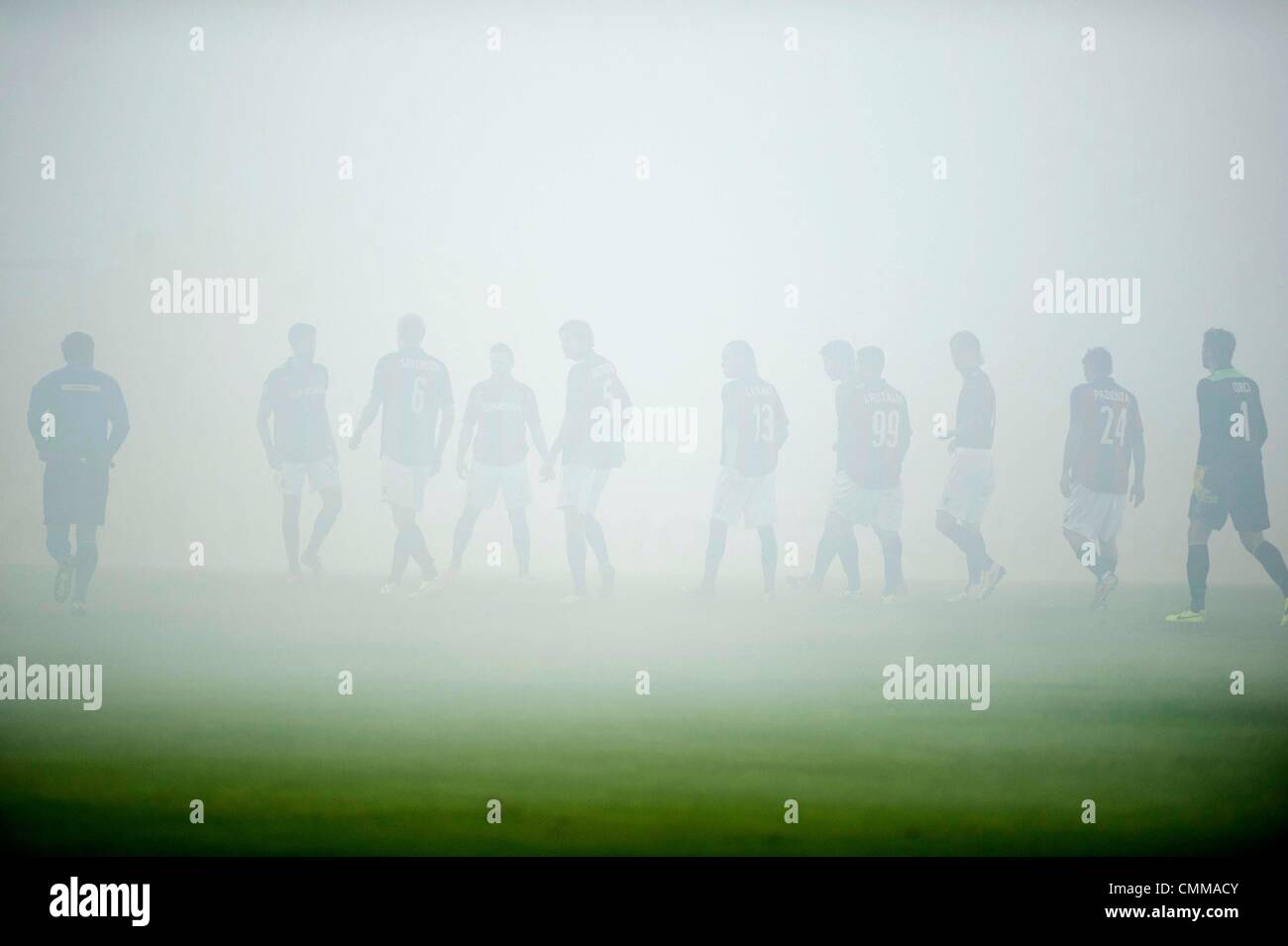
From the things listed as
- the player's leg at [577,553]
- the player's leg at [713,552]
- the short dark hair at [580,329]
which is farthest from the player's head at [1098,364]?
the player's leg at [577,553]

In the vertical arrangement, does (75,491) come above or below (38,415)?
below

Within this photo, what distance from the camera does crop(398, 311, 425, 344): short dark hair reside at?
609 cm

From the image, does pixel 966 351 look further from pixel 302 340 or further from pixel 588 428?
pixel 302 340

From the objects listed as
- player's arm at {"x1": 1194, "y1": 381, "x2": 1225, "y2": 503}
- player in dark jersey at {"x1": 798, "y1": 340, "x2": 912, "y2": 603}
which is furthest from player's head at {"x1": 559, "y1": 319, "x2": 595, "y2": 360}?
player's arm at {"x1": 1194, "y1": 381, "x2": 1225, "y2": 503}

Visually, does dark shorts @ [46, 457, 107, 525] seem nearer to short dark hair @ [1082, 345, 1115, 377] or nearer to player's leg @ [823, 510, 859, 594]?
player's leg @ [823, 510, 859, 594]

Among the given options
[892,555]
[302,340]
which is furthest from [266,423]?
[892,555]

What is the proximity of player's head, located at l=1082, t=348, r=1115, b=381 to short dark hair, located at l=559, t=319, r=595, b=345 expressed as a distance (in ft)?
7.47

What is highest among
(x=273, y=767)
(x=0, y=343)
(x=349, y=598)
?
(x=0, y=343)

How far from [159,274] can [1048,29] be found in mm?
4202

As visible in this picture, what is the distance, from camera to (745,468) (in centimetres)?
611

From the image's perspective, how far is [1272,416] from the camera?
6.08 m

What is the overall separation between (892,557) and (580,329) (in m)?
1.79
